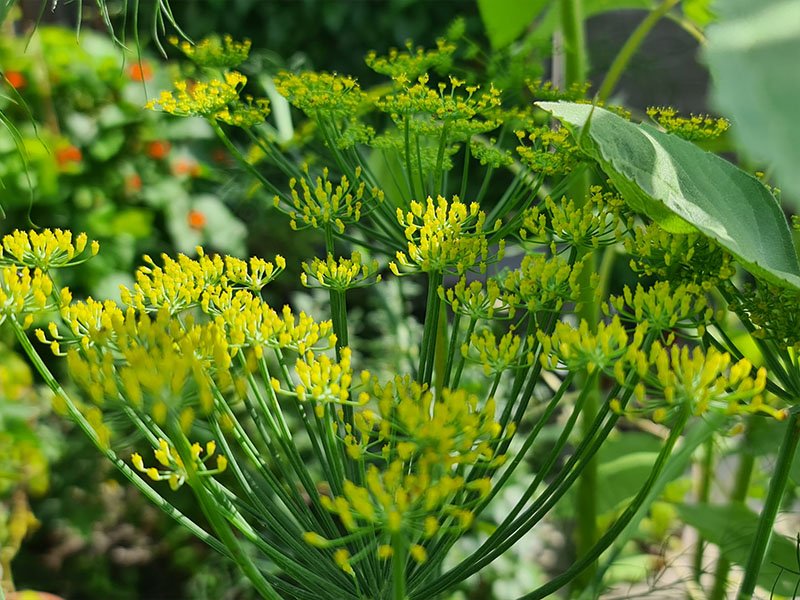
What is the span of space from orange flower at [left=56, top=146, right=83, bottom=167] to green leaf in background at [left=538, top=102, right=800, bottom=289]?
5.15ft

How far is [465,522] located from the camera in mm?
303

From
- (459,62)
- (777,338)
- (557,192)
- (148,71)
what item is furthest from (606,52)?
(777,338)

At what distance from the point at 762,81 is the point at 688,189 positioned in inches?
7.2

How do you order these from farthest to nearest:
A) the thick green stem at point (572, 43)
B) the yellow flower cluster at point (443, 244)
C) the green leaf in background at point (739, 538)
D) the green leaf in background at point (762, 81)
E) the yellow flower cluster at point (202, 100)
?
the thick green stem at point (572, 43) → the green leaf in background at point (739, 538) → the yellow flower cluster at point (202, 100) → the yellow flower cluster at point (443, 244) → the green leaf in background at point (762, 81)

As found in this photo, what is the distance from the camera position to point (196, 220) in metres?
2.00

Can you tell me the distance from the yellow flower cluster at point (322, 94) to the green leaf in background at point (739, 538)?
16.3 inches

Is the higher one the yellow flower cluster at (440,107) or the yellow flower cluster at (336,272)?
the yellow flower cluster at (440,107)

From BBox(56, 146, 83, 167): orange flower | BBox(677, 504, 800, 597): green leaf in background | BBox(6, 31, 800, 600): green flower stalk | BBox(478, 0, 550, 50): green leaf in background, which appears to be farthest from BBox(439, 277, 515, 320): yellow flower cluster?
BBox(56, 146, 83, 167): orange flower

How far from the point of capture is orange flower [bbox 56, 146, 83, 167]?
1.76 m

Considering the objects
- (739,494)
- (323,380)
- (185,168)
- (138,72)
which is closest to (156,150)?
(185,168)

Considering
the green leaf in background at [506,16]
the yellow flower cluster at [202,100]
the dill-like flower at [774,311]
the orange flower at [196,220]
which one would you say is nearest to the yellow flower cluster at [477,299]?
the dill-like flower at [774,311]

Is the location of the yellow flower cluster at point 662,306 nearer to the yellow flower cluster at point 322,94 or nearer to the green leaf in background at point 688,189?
the green leaf in background at point 688,189

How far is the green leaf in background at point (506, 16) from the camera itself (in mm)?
787

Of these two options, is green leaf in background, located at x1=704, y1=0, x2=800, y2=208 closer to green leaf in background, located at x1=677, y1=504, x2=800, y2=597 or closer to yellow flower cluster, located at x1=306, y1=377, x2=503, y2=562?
yellow flower cluster, located at x1=306, y1=377, x2=503, y2=562
